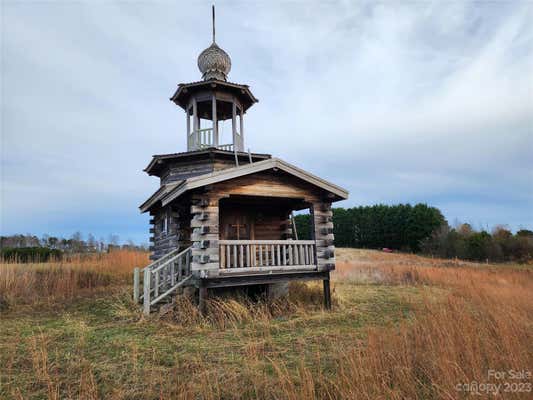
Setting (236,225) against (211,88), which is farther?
(211,88)

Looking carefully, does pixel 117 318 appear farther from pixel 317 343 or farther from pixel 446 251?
pixel 446 251

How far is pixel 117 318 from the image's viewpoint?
386 inches

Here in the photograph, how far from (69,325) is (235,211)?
21.3 feet

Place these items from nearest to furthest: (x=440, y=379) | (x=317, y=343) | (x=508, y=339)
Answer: (x=440, y=379), (x=508, y=339), (x=317, y=343)

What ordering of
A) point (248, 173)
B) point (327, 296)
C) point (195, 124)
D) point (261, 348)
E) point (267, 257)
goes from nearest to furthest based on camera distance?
point (261, 348) → point (248, 173) → point (267, 257) → point (327, 296) → point (195, 124)

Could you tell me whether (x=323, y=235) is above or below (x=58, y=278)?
above

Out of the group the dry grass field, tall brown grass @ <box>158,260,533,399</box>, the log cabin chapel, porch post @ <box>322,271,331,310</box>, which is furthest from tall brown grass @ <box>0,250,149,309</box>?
tall brown grass @ <box>158,260,533,399</box>

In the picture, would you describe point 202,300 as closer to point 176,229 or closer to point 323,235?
point 176,229

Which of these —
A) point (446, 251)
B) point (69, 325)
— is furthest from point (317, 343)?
point (446, 251)

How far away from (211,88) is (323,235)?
787cm

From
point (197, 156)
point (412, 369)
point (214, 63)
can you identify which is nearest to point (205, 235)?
point (197, 156)

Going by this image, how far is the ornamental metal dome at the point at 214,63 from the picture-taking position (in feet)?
47.1

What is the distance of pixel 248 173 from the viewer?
384 inches

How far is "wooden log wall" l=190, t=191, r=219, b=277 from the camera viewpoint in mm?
9273
